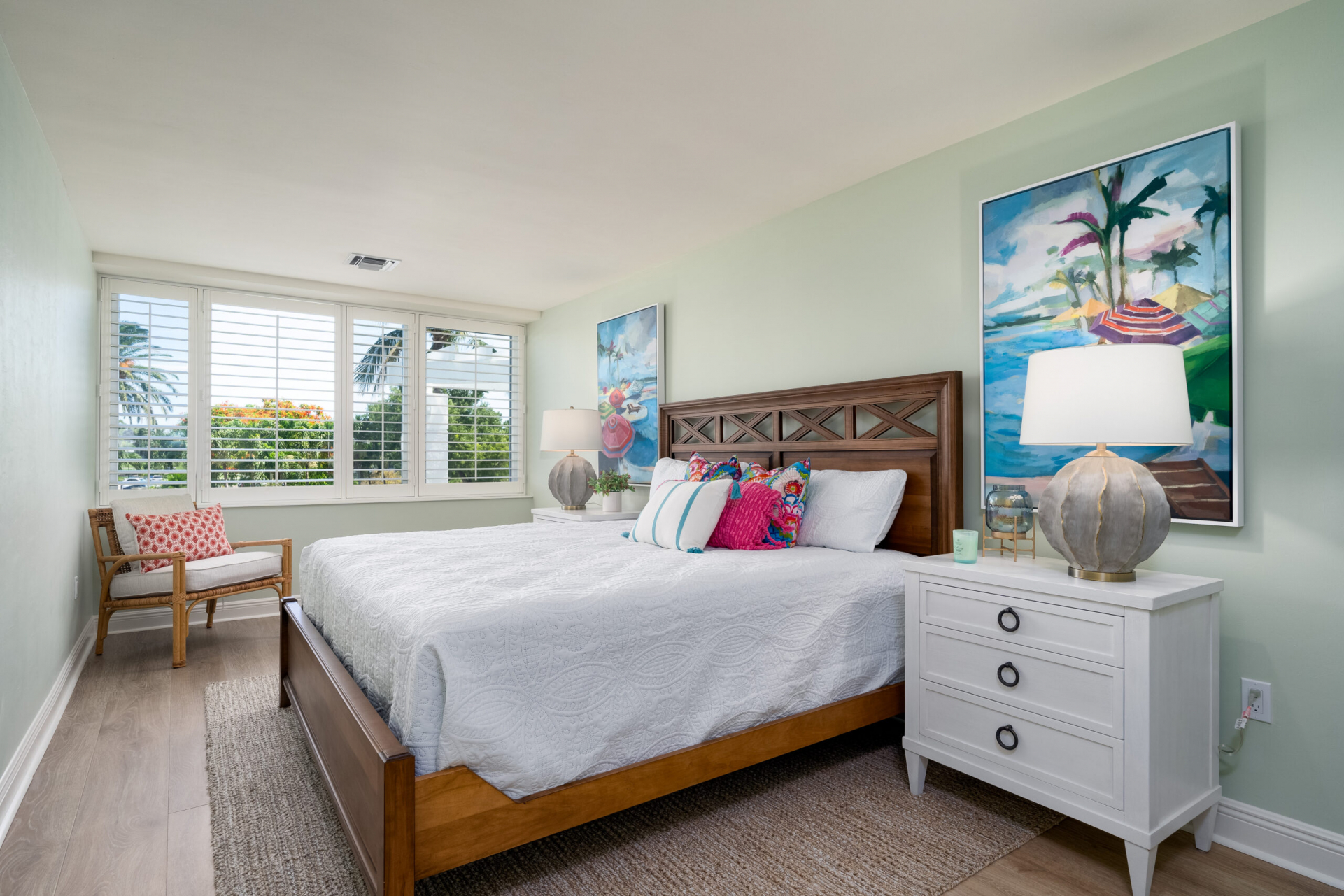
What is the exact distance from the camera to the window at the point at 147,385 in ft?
14.9

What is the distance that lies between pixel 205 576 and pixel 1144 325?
4.62 metres

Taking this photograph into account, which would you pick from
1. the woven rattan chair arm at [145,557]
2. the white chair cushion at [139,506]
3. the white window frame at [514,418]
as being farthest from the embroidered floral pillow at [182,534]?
the white window frame at [514,418]

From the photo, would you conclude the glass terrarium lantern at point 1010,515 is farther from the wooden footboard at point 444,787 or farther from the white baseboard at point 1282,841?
the white baseboard at point 1282,841

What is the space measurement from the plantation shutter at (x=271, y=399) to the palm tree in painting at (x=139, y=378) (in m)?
0.27

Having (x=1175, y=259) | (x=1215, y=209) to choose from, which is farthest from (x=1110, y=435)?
(x=1215, y=209)

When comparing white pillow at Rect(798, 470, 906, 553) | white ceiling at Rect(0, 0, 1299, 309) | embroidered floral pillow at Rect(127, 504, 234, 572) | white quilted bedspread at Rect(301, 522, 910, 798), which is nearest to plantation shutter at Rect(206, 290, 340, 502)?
embroidered floral pillow at Rect(127, 504, 234, 572)

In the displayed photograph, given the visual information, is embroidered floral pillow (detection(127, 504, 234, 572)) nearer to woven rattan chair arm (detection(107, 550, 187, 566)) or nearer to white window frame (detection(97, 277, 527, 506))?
woven rattan chair arm (detection(107, 550, 187, 566))

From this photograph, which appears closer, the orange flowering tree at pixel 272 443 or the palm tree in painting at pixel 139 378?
the palm tree in painting at pixel 139 378

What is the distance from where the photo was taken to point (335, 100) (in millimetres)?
→ 2473

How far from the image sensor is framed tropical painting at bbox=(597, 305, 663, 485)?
462cm

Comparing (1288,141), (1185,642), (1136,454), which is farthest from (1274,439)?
(1288,141)

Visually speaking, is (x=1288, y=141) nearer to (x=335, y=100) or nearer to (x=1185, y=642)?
(x=1185, y=642)

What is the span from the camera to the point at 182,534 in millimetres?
4164

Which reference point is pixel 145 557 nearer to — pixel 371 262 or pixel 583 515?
pixel 371 262
